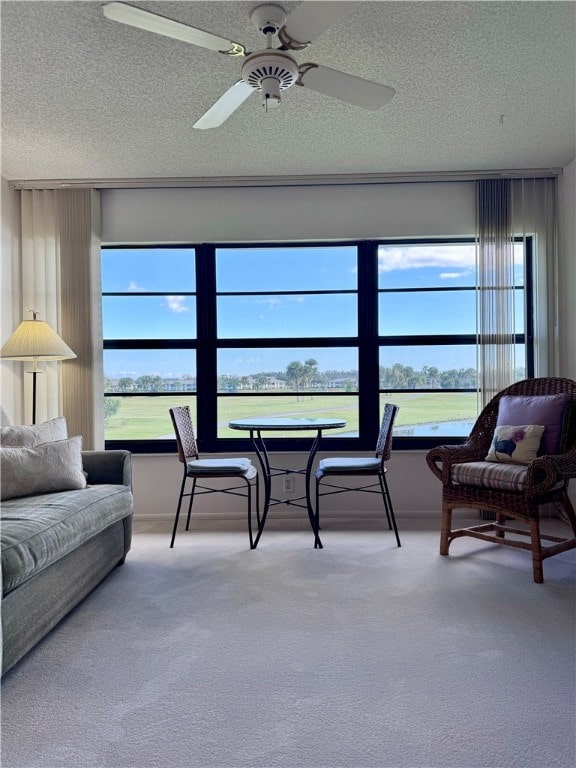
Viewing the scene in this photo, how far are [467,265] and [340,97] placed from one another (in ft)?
8.14

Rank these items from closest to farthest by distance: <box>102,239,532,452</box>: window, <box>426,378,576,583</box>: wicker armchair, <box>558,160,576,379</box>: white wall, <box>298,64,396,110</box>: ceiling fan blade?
<box>298,64,396,110</box>: ceiling fan blade, <box>426,378,576,583</box>: wicker armchair, <box>558,160,576,379</box>: white wall, <box>102,239,532,452</box>: window

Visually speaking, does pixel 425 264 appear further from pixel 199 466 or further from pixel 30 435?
pixel 30 435

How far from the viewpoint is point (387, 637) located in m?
2.34

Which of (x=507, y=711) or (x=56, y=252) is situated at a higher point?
(x=56, y=252)

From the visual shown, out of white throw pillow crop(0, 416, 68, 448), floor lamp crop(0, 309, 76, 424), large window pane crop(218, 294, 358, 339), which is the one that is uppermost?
large window pane crop(218, 294, 358, 339)

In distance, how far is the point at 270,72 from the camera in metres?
2.26

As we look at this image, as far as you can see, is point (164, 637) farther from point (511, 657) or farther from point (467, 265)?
point (467, 265)

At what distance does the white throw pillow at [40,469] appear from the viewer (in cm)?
286

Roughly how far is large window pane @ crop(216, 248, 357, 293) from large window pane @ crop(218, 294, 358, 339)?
9 cm

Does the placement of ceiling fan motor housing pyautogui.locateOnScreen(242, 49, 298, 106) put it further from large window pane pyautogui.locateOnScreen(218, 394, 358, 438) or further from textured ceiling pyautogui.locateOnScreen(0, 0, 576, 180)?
large window pane pyautogui.locateOnScreen(218, 394, 358, 438)

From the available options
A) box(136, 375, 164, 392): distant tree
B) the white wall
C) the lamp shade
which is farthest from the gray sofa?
the white wall

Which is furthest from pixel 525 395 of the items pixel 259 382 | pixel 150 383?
pixel 150 383

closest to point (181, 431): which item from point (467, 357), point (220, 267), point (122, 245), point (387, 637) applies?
point (220, 267)

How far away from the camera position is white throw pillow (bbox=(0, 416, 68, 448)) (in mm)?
3098
